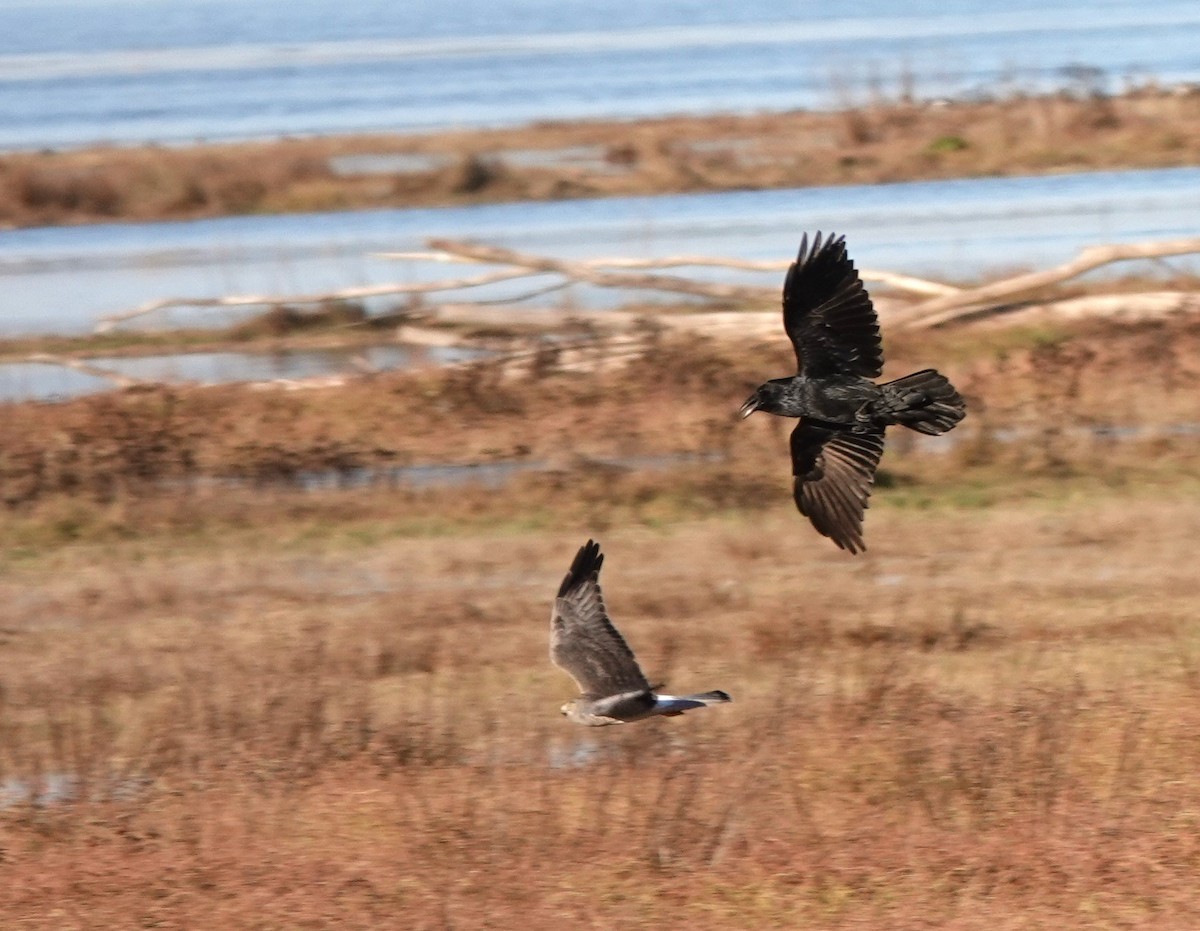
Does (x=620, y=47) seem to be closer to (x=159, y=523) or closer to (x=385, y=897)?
(x=159, y=523)

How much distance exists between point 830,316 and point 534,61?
7119cm

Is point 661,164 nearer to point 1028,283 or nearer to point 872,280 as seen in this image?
point 872,280

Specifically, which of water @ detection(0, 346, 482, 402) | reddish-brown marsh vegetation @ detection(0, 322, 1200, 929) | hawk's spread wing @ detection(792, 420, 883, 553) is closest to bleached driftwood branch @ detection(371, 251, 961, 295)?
water @ detection(0, 346, 482, 402)

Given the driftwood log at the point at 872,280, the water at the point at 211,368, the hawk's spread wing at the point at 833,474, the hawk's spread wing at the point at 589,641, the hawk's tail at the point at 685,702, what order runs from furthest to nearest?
the water at the point at 211,368 < the driftwood log at the point at 872,280 < the hawk's spread wing at the point at 833,474 < the hawk's spread wing at the point at 589,641 < the hawk's tail at the point at 685,702

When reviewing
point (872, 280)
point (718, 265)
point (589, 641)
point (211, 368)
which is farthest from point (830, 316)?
point (211, 368)

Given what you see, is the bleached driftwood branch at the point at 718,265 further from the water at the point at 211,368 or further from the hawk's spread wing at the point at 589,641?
the hawk's spread wing at the point at 589,641

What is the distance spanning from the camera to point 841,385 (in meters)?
8.90

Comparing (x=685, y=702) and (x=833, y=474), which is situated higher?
(x=833, y=474)

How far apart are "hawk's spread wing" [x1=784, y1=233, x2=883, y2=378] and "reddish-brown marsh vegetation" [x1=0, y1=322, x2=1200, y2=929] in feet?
5.87

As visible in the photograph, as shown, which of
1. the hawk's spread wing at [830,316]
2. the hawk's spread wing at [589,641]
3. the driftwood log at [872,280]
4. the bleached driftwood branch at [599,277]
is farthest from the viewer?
the bleached driftwood branch at [599,277]

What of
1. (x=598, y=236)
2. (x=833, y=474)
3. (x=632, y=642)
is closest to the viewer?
(x=833, y=474)

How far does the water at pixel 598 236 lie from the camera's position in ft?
87.2

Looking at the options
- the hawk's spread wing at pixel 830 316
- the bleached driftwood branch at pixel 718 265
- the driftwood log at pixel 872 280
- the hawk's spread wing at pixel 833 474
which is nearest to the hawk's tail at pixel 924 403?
the hawk's spread wing at pixel 830 316

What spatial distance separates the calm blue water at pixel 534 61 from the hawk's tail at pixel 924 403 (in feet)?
121
